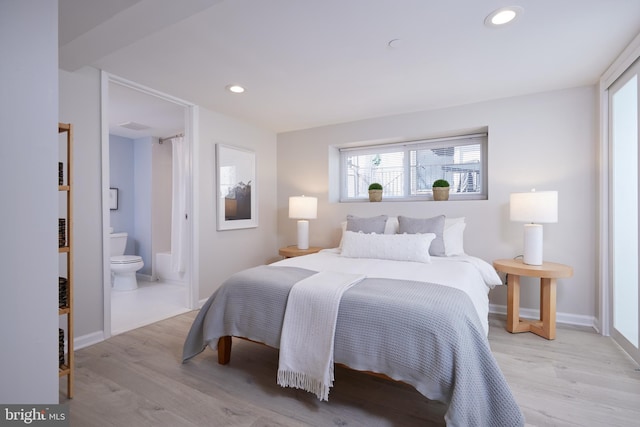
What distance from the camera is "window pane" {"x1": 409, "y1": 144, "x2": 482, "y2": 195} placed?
3629mm

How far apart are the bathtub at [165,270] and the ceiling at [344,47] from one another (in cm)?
248

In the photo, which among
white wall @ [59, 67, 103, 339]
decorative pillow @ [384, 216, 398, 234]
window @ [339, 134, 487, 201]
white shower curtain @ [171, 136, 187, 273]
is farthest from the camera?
white shower curtain @ [171, 136, 187, 273]

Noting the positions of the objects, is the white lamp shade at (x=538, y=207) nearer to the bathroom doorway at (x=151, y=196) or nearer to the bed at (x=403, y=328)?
the bed at (x=403, y=328)

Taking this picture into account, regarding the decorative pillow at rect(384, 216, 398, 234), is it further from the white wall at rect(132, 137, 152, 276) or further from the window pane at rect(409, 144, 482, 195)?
the white wall at rect(132, 137, 152, 276)

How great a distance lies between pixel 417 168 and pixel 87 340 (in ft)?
12.5

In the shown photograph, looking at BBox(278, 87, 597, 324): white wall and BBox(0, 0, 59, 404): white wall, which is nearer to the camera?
BBox(0, 0, 59, 404): white wall

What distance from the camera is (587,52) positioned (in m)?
2.32

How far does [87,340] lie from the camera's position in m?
2.52

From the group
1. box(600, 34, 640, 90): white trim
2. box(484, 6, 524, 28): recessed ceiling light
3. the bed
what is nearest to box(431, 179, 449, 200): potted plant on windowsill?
the bed

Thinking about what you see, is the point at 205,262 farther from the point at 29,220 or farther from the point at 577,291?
the point at 577,291

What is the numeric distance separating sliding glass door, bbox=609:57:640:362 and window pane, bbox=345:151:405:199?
6.60 feet

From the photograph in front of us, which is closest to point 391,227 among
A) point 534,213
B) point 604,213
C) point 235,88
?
point 534,213

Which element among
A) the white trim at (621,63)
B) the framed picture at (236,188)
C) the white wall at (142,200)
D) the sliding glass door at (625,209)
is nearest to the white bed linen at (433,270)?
the sliding glass door at (625,209)

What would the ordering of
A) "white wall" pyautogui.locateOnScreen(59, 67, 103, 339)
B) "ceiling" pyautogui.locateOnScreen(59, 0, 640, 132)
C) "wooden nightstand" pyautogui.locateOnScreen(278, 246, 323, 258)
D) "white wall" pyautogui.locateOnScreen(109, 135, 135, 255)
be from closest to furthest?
1. "ceiling" pyautogui.locateOnScreen(59, 0, 640, 132)
2. "white wall" pyautogui.locateOnScreen(59, 67, 103, 339)
3. "wooden nightstand" pyautogui.locateOnScreen(278, 246, 323, 258)
4. "white wall" pyautogui.locateOnScreen(109, 135, 135, 255)
